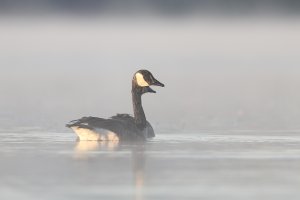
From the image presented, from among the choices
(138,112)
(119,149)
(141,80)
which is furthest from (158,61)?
(119,149)

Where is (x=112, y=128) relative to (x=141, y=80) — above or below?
below

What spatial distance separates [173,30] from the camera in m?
77.2

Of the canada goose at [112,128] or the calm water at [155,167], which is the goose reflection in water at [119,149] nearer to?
the calm water at [155,167]

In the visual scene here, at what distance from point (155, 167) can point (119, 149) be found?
7.56 ft

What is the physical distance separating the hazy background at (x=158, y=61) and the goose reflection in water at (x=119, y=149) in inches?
99.0

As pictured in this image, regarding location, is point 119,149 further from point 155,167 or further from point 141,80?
point 141,80

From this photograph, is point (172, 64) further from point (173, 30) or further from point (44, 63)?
point (173, 30)

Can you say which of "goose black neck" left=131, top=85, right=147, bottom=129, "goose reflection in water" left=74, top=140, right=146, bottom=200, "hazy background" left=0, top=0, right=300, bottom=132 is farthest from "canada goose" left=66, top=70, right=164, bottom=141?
"hazy background" left=0, top=0, right=300, bottom=132

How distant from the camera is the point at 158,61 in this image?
150 feet

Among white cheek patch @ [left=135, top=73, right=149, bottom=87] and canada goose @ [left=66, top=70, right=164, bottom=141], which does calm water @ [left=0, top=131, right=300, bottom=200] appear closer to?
canada goose @ [left=66, top=70, right=164, bottom=141]

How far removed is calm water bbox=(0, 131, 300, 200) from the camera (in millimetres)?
12875

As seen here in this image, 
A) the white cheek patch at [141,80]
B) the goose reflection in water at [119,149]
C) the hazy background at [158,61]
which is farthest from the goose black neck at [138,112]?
the goose reflection in water at [119,149]

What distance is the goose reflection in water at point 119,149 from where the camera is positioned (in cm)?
1480

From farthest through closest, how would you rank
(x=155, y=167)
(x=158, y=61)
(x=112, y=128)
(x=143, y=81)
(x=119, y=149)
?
1. (x=158, y=61)
2. (x=143, y=81)
3. (x=112, y=128)
4. (x=119, y=149)
5. (x=155, y=167)
